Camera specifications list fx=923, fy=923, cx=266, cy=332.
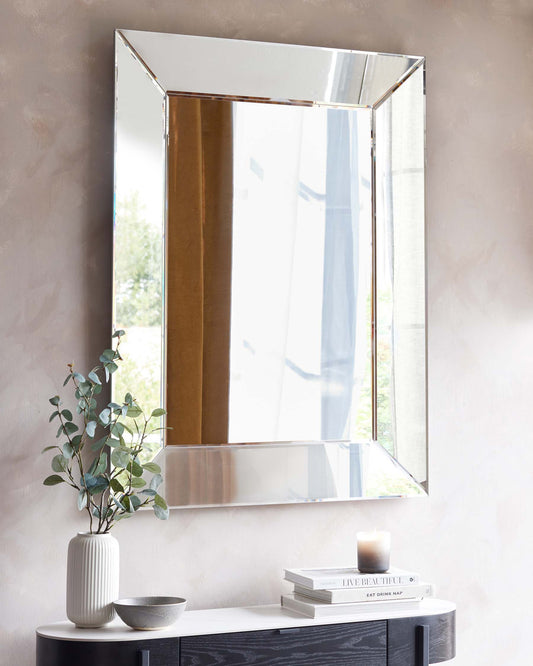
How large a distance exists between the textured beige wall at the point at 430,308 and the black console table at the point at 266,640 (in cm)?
19

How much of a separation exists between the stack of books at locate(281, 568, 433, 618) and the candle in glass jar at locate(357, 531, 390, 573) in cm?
2

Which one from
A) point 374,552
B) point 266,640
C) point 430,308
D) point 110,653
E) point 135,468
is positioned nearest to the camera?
point 110,653

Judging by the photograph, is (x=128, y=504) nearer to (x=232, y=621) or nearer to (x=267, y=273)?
(x=232, y=621)

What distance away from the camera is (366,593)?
2051 mm

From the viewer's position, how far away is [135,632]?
187 cm

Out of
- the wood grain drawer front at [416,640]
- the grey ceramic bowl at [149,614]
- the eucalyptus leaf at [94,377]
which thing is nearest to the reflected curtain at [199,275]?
A: the eucalyptus leaf at [94,377]

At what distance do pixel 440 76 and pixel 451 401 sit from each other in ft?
2.83

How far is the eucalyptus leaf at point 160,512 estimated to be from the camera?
78.6 inches

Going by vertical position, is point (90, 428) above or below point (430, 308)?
below

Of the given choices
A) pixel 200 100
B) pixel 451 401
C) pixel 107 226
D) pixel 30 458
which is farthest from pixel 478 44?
pixel 30 458

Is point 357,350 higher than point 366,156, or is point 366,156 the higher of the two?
point 366,156

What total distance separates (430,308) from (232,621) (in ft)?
3.12

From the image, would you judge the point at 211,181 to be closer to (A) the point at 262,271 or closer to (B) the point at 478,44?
(A) the point at 262,271

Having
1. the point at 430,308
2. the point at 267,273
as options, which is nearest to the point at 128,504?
the point at 267,273
